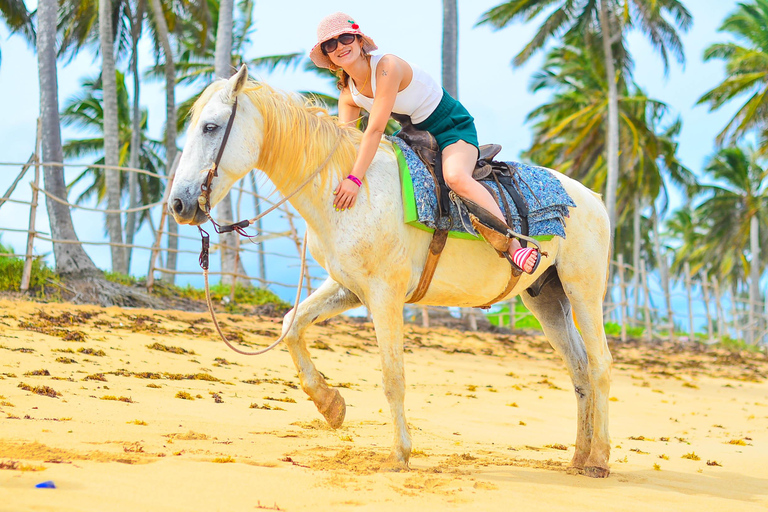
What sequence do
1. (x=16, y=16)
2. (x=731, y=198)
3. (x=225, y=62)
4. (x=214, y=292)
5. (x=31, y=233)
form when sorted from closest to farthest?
(x=31, y=233), (x=214, y=292), (x=225, y=62), (x=16, y=16), (x=731, y=198)

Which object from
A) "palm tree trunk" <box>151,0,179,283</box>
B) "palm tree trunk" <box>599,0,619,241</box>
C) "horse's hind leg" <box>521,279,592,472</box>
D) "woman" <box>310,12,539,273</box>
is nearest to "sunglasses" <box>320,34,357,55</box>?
"woman" <box>310,12,539,273</box>

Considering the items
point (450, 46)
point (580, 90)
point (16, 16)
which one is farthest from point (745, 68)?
point (16, 16)

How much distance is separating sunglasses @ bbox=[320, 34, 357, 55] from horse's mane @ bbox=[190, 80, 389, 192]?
320mm

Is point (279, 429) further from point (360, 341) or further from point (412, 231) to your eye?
point (360, 341)

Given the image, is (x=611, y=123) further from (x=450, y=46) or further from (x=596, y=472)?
(x=596, y=472)

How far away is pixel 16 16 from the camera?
832 inches

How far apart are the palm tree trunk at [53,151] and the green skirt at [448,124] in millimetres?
8109

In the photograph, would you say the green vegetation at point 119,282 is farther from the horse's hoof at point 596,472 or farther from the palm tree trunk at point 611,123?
the palm tree trunk at point 611,123

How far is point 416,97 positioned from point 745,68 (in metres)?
26.8

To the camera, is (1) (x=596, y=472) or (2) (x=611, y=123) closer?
(1) (x=596, y=472)

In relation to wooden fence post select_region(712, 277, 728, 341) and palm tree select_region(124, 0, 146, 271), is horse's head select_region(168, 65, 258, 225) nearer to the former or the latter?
palm tree select_region(124, 0, 146, 271)

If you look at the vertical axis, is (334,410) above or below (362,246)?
below

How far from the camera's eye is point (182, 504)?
2.44m

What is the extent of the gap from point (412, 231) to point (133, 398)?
2.44 m
